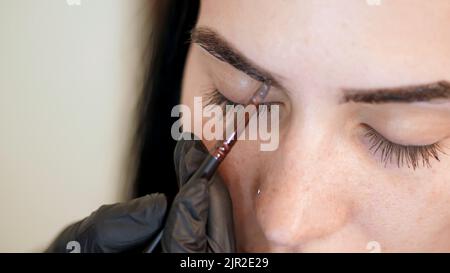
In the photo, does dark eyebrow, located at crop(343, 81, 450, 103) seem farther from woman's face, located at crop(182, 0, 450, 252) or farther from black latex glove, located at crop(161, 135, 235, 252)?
black latex glove, located at crop(161, 135, 235, 252)

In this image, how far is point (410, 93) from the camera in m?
0.57

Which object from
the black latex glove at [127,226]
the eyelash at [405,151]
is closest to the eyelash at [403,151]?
the eyelash at [405,151]

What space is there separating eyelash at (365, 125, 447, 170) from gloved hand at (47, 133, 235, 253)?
25cm

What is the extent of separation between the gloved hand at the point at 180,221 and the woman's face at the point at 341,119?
4 cm

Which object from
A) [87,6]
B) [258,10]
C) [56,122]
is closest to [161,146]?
[56,122]

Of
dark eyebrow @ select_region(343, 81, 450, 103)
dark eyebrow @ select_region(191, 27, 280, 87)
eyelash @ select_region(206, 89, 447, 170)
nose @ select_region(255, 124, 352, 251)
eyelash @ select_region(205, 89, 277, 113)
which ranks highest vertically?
dark eyebrow @ select_region(191, 27, 280, 87)

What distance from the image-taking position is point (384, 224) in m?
0.70

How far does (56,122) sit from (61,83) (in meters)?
0.08

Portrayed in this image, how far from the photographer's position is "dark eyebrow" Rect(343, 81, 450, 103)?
22.6 inches

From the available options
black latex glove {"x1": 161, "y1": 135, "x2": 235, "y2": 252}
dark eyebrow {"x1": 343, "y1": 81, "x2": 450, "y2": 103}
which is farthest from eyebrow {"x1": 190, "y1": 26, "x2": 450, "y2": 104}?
black latex glove {"x1": 161, "y1": 135, "x2": 235, "y2": 252}

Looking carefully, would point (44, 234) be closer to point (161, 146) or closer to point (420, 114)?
point (161, 146)

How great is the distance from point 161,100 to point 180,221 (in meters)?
0.37

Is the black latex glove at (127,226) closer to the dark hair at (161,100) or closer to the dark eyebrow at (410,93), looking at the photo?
the dark hair at (161,100)

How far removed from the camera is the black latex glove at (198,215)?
0.70 meters
